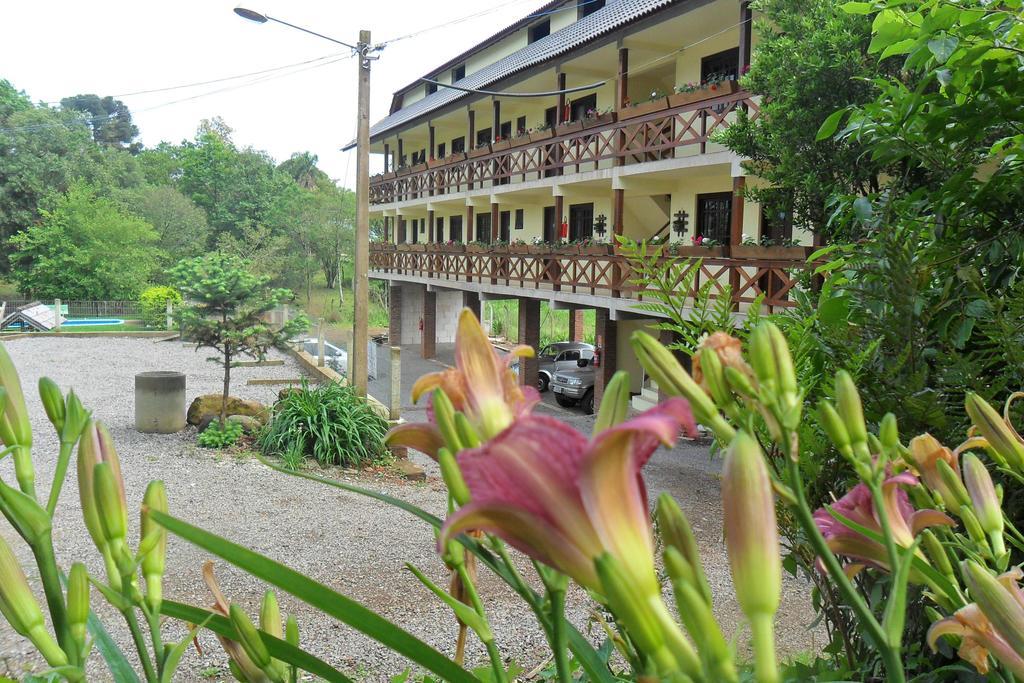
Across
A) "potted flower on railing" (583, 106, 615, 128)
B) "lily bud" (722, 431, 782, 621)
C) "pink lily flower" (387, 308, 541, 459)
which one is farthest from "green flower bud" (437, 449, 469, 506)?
"potted flower on railing" (583, 106, 615, 128)

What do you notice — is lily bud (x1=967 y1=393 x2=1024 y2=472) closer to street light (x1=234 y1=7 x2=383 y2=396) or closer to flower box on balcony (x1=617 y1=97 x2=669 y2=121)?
street light (x1=234 y1=7 x2=383 y2=396)

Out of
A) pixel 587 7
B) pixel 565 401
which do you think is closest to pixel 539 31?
pixel 587 7

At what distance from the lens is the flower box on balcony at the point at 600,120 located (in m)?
14.8

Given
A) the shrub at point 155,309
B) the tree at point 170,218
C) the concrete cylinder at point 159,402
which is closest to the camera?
the concrete cylinder at point 159,402

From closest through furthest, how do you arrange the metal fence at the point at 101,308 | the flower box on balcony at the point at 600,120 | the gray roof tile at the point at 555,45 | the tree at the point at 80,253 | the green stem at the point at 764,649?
the green stem at the point at 764,649
the gray roof tile at the point at 555,45
the flower box on balcony at the point at 600,120
the tree at the point at 80,253
the metal fence at the point at 101,308

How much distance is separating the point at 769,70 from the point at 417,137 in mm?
21517

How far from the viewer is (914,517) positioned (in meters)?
0.71

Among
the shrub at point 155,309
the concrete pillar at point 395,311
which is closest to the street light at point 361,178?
the concrete pillar at point 395,311

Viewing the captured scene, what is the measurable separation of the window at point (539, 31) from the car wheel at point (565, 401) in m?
9.81

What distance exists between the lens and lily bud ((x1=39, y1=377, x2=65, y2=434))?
704 millimetres

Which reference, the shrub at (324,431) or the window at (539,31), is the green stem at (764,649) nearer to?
the shrub at (324,431)

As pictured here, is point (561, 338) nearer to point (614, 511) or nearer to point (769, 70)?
point (769, 70)

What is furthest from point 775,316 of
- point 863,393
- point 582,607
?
point 582,607

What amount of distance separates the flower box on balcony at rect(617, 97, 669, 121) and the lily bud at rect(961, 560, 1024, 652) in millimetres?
13205
